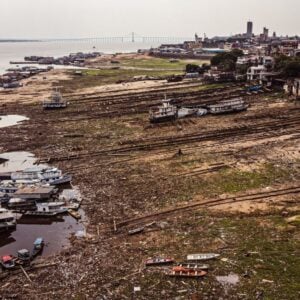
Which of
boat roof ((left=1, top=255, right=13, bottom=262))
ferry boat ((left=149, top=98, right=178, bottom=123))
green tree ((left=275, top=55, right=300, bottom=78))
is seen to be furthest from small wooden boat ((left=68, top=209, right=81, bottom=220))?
green tree ((left=275, top=55, right=300, bottom=78))

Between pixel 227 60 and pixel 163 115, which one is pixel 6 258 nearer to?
pixel 163 115

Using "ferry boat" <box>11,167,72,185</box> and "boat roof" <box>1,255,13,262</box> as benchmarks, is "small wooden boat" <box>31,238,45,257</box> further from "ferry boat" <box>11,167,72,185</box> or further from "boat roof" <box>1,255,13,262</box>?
"ferry boat" <box>11,167,72,185</box>

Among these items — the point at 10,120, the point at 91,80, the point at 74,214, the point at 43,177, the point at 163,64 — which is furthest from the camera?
the point at 163,64

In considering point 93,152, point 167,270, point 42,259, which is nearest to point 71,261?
point 42,259

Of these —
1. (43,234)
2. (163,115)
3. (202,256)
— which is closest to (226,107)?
(163,115)

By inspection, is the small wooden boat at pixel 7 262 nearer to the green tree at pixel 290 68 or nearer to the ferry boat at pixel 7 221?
the ferry boat at pixel 7 221

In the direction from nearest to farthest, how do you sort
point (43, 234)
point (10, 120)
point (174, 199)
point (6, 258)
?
point (6, 258)
point (43, 234)
point (174, 199)
point (10, 120)
